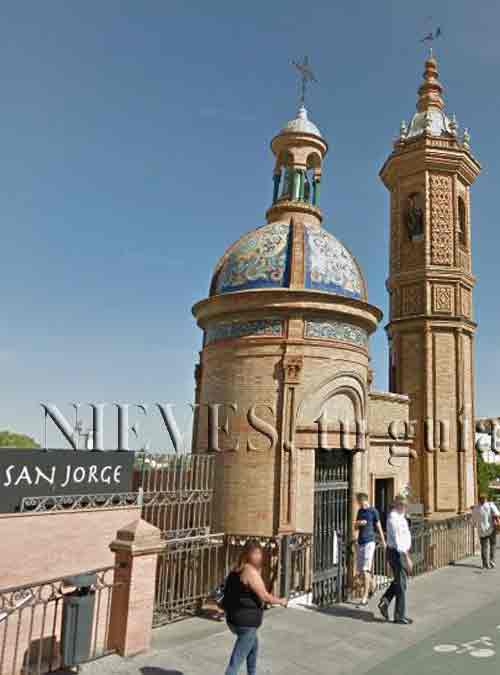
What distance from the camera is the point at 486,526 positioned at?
12211 mm

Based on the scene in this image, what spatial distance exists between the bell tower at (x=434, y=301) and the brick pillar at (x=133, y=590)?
1312 cm

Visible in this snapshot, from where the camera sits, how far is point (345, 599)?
9.57m

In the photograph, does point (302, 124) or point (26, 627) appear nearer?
point (26, 627)

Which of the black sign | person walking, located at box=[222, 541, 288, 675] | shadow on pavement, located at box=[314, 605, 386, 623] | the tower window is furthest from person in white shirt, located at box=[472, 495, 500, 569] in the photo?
A: the tower window

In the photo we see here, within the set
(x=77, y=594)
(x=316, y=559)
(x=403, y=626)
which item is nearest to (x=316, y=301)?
(x=316, y=559)

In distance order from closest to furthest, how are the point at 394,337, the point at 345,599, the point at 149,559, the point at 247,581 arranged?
the point at 247,581, the point at 149,559, the point at 345,599, the point at 394,337

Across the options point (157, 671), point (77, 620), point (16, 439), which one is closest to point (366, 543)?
point (157, 671)

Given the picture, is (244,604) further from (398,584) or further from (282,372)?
(282,372)

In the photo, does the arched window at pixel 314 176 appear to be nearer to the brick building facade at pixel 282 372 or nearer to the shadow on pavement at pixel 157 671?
the brick building facade at pixel 282 372

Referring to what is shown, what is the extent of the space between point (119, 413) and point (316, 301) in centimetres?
547

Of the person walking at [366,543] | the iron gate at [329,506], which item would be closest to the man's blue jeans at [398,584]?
the person walking at [366,543]

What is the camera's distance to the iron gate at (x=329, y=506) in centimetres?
1200

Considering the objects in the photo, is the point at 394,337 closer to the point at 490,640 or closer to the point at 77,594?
the point at 490,640

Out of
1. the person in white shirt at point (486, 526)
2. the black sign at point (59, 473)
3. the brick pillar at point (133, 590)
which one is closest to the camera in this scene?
the brick pillar at point (133, 590)
